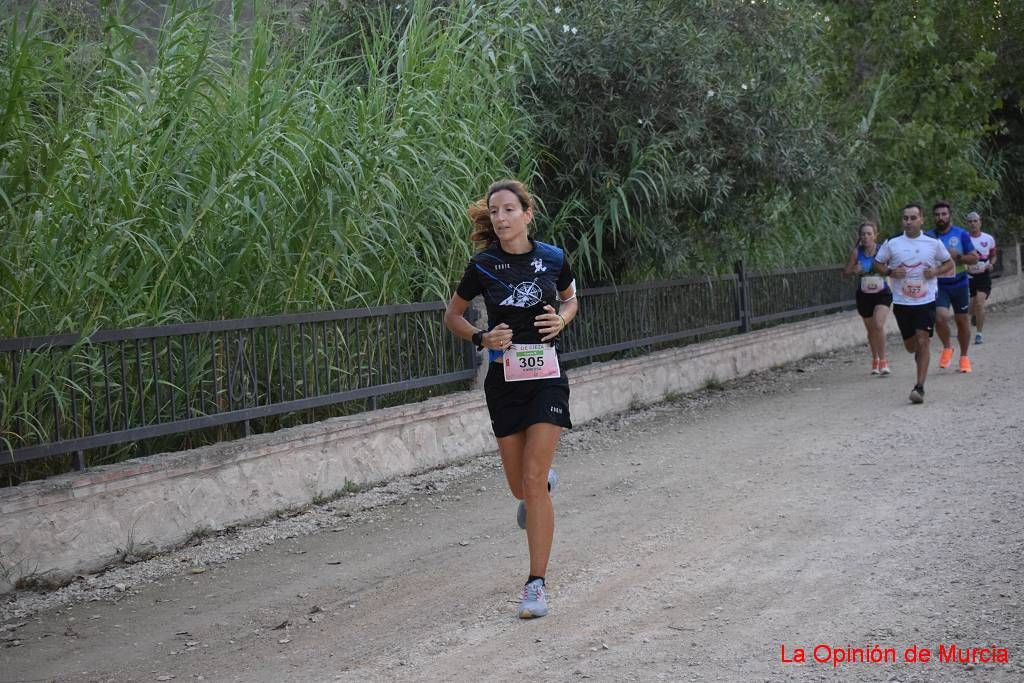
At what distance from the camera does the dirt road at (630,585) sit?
5000mm

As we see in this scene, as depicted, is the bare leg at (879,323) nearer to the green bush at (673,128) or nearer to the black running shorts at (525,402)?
the green bush at (673,128)

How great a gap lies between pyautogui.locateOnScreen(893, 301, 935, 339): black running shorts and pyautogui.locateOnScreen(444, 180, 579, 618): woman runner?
7.29 metres

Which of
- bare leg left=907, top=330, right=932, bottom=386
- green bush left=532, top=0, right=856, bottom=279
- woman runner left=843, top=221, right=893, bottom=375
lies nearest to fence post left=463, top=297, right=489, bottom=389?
green bush left=532, top=0, right=856, bottom=279

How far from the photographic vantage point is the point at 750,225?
13750mm

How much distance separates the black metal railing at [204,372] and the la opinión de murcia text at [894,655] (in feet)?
13.5

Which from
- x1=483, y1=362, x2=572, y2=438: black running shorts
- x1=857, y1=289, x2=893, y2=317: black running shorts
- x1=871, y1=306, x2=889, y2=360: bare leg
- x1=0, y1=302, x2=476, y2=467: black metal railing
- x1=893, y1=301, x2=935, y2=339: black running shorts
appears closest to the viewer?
x1=483, y1=362, x2=572, y2=438: black running shorts

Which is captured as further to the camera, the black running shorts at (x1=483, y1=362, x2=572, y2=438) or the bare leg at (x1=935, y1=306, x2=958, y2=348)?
the bare leg at (x1=935, y1=306, x2=958, y2=348)

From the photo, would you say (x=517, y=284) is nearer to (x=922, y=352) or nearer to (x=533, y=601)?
(x=533, y=601)

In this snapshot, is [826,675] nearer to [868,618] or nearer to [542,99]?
[868,618]

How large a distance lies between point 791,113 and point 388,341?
6351 mm

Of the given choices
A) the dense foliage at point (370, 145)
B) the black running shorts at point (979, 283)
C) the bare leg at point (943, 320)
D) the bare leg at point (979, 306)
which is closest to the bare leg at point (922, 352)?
the bare leg at point (943, 320)

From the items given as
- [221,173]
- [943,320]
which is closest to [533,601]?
[221,173]

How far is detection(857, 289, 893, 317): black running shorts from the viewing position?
47.5ft

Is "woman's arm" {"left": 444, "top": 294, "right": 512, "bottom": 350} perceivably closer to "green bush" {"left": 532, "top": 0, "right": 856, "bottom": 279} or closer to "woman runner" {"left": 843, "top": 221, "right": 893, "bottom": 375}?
"green bush" {"left": 532, "top": 0, "right": 856, "bottom": 279}
